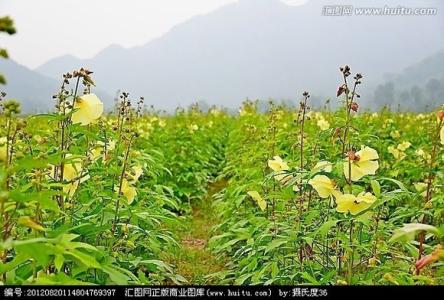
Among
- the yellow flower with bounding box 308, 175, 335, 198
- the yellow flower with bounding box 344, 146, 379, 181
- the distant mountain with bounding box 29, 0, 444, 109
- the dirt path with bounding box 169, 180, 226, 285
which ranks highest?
the distant mountain with bounding box 29, 0, 444, 109

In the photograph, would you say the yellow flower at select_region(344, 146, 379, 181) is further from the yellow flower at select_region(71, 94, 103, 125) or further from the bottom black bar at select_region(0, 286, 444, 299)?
the yellow flower at select_region(71, 94, 103, 125)

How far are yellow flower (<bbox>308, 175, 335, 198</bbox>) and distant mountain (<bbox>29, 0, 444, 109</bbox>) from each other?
119 metres

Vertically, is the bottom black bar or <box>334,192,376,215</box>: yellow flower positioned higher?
<box>334,192,376,215</box>: yellow flower

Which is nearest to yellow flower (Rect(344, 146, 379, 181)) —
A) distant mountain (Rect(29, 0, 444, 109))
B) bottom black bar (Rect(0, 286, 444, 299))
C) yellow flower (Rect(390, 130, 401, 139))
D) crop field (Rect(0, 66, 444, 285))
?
crop field (Rect(0, 66, 444, 285))

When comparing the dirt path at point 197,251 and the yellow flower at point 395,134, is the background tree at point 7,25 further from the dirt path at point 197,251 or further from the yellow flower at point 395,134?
the yellow flower at point 395,134

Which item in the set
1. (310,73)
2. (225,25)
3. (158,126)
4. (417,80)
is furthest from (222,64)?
(158,126)

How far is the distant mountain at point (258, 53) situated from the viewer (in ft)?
437

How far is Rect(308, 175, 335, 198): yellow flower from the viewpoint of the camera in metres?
2.13

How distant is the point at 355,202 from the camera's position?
2021mm

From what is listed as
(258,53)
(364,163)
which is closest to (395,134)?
(364,163)

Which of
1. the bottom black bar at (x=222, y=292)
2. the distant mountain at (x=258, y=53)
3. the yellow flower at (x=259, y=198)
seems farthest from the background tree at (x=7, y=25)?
the distant mountain at (x=258, y=53)

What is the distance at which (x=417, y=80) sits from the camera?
89312 millimetres

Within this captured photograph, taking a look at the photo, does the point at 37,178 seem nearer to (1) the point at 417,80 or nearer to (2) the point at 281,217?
(2) the point at 281,217

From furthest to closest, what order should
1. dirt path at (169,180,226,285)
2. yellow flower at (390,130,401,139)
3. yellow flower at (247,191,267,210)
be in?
A: yellow flower at (390,130,401,139), dirt path at (169,180,226,285), yellow flower at (247,191,267,210)
